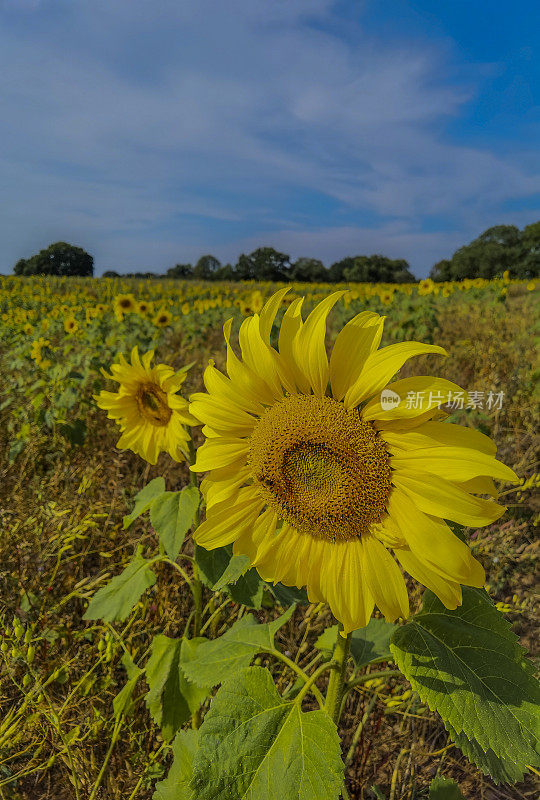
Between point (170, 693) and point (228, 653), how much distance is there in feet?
1.61

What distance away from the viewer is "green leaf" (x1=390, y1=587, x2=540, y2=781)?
Result: 2.89 ft

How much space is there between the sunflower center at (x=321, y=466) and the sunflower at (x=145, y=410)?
106 cm

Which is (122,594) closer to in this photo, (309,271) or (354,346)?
(354,346)

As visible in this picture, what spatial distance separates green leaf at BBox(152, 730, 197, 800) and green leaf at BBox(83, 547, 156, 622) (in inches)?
15.5

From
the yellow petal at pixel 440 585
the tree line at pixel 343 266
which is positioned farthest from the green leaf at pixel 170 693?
the tree line at pixel 343 266

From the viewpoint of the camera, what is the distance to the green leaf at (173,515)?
1.53 metres

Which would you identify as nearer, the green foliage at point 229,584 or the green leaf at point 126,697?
the green foliage at point 229,584

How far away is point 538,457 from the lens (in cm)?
338

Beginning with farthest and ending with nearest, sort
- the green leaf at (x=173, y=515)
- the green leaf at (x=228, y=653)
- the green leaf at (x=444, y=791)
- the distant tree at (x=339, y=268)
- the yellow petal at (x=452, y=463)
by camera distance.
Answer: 1. the distant tree at (x=339, y=268)
2. the green leaf at (x=173, y=515)
3. the green leaf at (x=444, y=791)
4. the green leaf at (x=228, y=653)
5. the yellow petal at (x=452, y=463)

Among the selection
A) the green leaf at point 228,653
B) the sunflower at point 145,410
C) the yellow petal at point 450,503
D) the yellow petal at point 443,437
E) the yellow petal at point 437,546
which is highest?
the yellow petal at point 443,437

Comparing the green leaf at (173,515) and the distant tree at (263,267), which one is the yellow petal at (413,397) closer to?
the green leaf at (173,515)

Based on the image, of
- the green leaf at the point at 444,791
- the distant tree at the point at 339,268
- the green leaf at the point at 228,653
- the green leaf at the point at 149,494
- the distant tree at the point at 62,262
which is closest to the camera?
the green leaf at the point at 228,653

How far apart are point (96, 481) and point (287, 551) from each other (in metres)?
2.29

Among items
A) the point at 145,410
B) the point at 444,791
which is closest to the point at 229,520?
the point at 444,791
